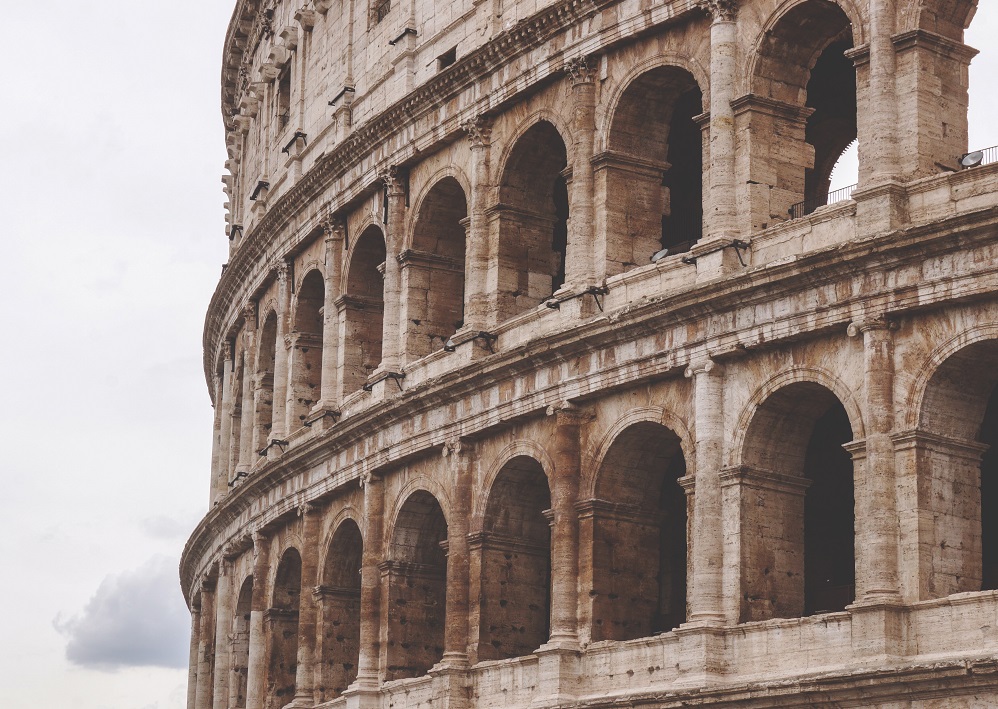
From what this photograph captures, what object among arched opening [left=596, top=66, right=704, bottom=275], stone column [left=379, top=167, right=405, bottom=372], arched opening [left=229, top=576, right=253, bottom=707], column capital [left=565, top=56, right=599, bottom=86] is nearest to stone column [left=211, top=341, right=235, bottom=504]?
arched opening [left=229, top=576, right=253, bottom=707]

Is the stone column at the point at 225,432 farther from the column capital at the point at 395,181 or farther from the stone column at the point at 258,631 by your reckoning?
the column capital at the point at 395,181

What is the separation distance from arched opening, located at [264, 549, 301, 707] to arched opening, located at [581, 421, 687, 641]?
1002cm

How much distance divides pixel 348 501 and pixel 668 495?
634cm

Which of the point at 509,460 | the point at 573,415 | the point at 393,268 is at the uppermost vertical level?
the point at 393,268

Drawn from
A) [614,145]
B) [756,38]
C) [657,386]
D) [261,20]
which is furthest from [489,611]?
[261,20]

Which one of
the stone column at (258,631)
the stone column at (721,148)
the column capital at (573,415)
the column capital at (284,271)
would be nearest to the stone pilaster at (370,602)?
the stone column at (258,631)

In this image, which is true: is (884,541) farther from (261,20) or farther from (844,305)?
(261,20)

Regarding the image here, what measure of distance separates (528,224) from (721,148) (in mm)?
5170

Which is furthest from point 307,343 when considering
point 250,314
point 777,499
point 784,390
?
point 784,390

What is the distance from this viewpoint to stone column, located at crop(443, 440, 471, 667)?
2881 cm

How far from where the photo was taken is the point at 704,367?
82.4 feet

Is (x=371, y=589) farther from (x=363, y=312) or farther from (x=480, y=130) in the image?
(x=480, y=130)

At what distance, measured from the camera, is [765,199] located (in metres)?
25.6

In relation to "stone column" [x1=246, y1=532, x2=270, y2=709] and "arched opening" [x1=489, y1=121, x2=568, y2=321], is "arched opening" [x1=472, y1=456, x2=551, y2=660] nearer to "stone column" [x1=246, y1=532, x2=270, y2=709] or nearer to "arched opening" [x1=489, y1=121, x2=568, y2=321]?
"arched opening" [x1=489, y1=121, x2=568, y2=321]
